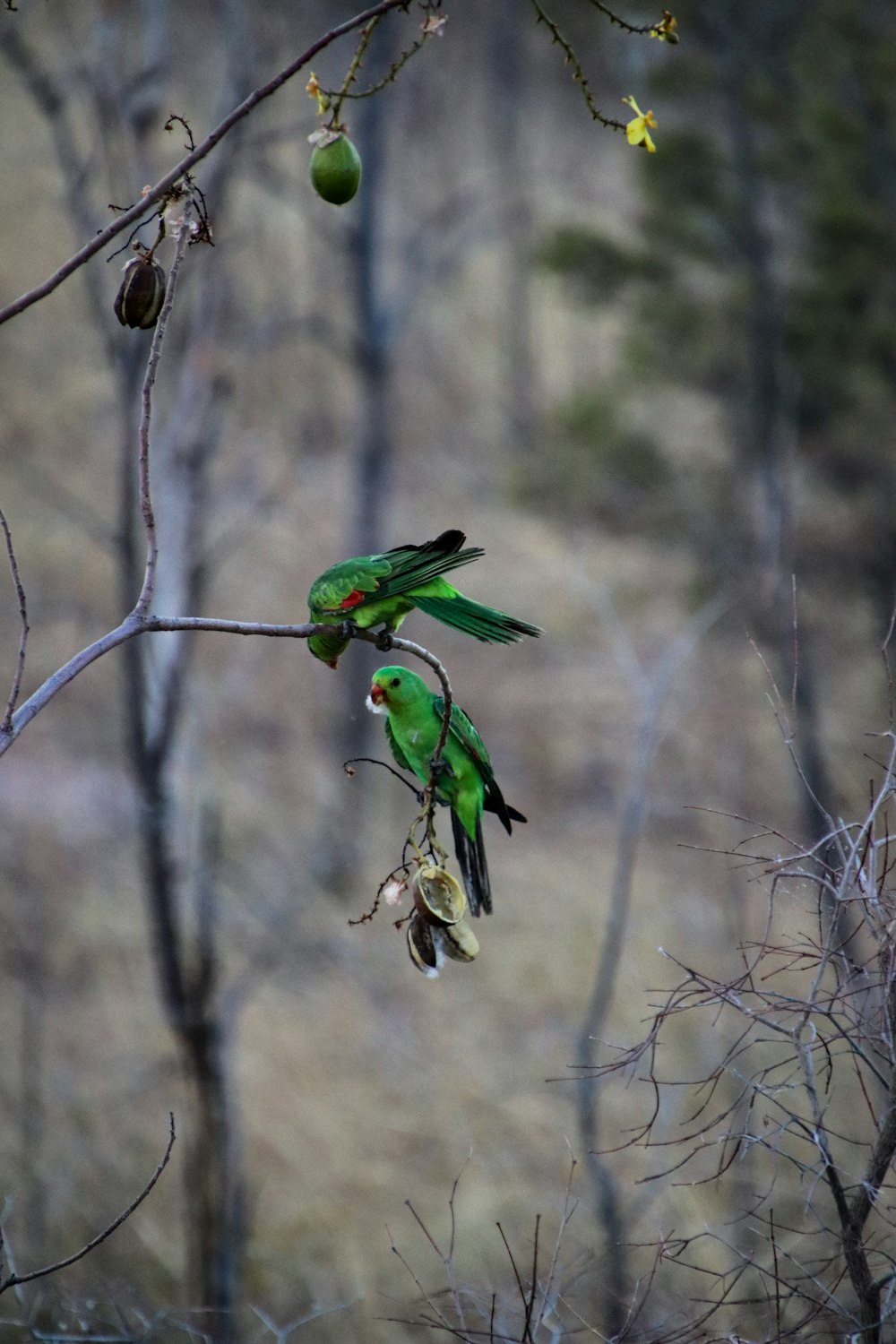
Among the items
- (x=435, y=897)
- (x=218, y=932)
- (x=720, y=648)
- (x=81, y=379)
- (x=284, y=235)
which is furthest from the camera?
(x=284, y=235)

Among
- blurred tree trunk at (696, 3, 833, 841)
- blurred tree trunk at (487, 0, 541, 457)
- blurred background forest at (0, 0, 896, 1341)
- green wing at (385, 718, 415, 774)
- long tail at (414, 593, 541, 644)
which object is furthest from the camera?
blurred tree trunk at (487, 0, 541, 457)

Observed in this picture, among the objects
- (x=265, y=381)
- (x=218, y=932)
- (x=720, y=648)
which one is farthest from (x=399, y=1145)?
(x=265, y=381)

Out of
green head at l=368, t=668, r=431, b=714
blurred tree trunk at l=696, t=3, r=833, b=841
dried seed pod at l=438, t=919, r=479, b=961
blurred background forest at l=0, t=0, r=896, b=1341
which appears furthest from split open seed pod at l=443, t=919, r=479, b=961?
blurred tree trunk at l=696, t=3, r=833, b=841

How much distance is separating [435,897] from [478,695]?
12684 millimetres

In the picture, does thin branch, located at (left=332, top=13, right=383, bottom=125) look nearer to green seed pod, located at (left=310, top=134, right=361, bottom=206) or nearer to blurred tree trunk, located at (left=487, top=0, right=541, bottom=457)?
green seed pod, located at (left=310, top=134, right=361, bottom=206)

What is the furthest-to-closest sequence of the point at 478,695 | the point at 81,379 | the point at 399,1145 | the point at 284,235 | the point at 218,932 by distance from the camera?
1. the point at 284,235
2. the point at 81,379
3. the point at 478,695
4. the point at 218,932
5. the point at 399,1145

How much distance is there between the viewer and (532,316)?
2181 cm

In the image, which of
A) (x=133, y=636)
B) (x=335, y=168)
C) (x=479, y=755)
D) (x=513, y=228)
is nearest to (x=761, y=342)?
(x=479, y=755)

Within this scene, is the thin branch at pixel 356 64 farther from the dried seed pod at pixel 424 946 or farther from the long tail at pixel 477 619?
the dried seed pod at pixel 424 946

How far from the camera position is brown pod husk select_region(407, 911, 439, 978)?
2.02 metres

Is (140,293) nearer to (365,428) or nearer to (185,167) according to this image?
(185,167)

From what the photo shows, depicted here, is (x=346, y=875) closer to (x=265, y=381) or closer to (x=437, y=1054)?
(x=437, y=1054)

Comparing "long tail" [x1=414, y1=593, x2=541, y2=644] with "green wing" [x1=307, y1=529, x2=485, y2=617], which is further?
"green wing" [x1=307, y1=529, x2=485, y2=617]

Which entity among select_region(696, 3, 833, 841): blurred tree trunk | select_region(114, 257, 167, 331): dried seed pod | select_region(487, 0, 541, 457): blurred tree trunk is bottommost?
select_region(114, 257, 167, 331): dried seed pod
